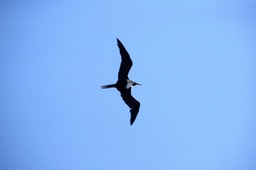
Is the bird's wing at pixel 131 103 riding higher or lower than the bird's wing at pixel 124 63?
lower

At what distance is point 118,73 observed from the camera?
22500 millimetres

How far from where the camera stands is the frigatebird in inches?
877

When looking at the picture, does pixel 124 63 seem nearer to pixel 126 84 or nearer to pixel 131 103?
pixel 126 84

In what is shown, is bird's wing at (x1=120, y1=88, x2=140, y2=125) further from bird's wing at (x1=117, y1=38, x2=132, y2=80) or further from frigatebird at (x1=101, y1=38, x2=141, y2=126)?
bird's wing at (x1=117, y1=38, x2=132, y2=80)

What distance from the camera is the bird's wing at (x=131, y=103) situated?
75.9 feet

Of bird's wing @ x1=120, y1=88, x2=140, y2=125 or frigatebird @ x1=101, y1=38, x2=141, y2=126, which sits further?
bird's wing @ x1=120, y1=88, x2=140, y2=125

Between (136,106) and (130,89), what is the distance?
3.31 feet

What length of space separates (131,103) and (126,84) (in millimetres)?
1131

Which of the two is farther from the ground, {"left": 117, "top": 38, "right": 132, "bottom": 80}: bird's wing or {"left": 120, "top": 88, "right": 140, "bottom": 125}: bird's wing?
{"left": 117, "top": 38, "right": 132, "bottom": 80}: bird's wing

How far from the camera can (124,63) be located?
22.4m

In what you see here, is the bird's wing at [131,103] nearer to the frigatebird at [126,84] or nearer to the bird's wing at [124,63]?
the frigatebird at [126,84]

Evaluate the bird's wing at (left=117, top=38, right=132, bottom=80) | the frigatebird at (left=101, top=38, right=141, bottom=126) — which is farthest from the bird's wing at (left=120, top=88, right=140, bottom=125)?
the bird's wing at (left=117, top=38, right=132, bottom=80)

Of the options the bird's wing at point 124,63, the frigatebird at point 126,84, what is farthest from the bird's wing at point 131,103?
the bird's wing at point 124,63

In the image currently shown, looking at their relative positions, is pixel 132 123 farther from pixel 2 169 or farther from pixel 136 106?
pixel 2 169
